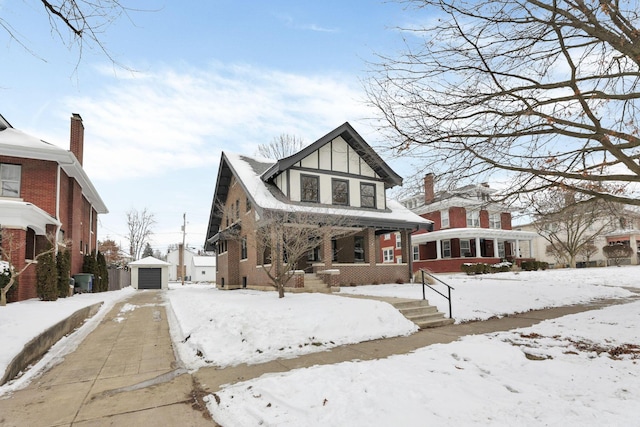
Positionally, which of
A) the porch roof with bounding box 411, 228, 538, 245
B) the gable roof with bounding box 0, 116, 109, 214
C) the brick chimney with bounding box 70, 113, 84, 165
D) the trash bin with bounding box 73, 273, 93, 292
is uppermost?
the brick chimney with bounding box 70, 113, 84, 165

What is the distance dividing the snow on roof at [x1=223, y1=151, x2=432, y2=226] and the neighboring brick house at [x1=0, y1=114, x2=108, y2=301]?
7.60 m

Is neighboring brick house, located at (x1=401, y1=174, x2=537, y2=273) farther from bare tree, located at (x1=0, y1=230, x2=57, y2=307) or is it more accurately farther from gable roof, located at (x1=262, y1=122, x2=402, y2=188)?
bare tree, located at (x1=0, y1=230, x2=57, y2=307)

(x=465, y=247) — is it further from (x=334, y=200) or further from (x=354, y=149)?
(x=354, y=149)

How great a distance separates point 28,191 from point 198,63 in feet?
42.9

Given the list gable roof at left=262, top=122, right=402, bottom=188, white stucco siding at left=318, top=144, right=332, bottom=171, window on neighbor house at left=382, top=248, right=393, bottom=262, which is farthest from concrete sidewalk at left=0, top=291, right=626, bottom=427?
window on neighbor house at left=382, top=248, right=393, bottom=262

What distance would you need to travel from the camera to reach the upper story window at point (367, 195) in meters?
19.8

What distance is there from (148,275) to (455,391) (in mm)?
37025

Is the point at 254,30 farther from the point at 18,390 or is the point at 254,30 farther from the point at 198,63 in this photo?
the point at 18,390

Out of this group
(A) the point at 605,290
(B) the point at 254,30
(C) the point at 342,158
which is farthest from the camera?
(C) the point at 342,158

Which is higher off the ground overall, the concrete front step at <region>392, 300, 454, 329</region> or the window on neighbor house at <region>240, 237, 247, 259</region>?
the window on neighbor house at <region>240, 237, 247, 259</region>

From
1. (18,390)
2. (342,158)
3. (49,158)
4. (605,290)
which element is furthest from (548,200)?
(49,158)

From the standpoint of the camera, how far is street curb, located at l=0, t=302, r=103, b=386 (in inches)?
223

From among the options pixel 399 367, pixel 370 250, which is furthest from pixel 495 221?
pixel 399 367

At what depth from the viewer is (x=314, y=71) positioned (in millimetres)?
9102
